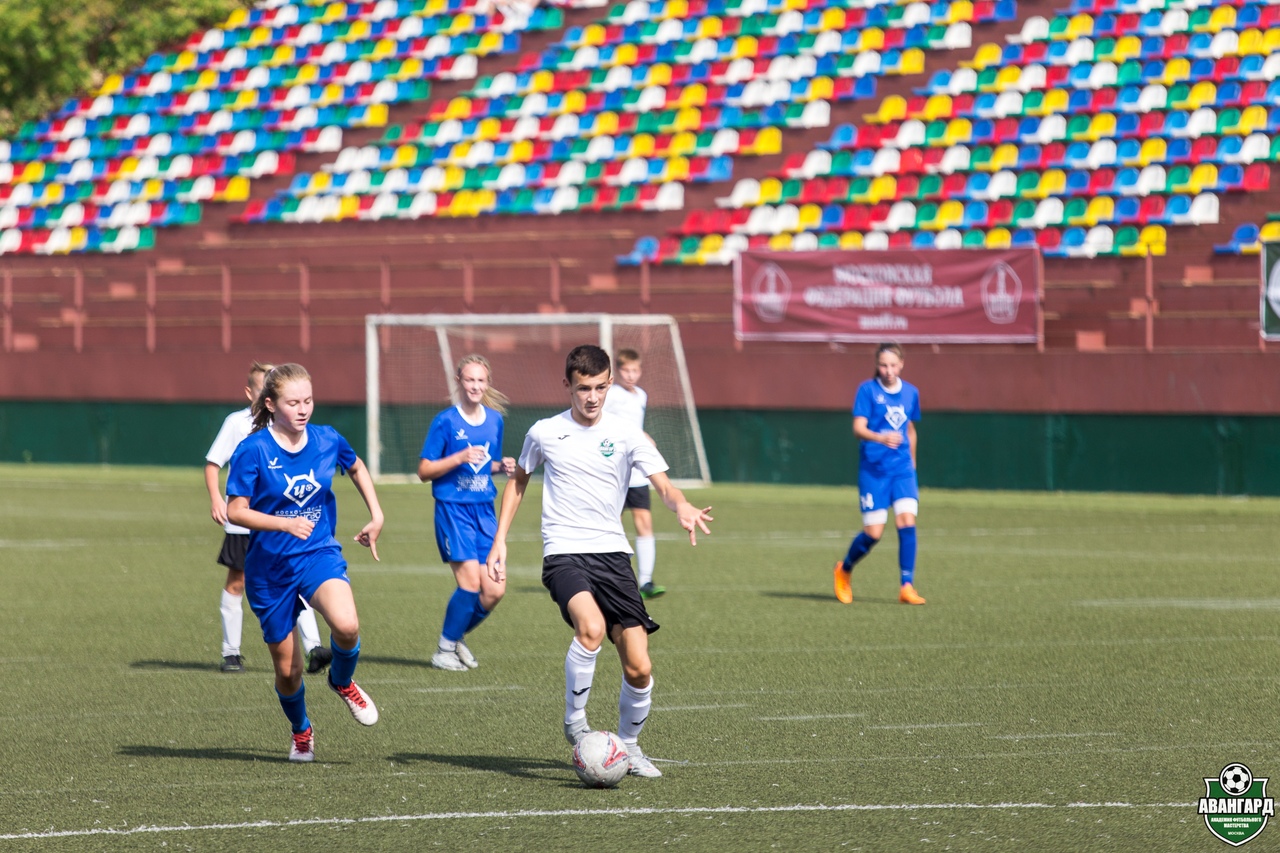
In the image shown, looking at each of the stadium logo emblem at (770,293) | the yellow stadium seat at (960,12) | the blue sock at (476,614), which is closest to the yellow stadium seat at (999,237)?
the stadium logo emblem at (770,293)

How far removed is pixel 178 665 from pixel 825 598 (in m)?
5.06

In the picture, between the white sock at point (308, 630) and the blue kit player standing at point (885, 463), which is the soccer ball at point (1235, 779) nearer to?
the white sock at point (308, 630)

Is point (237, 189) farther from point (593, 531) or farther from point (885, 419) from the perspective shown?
point (593, 531)

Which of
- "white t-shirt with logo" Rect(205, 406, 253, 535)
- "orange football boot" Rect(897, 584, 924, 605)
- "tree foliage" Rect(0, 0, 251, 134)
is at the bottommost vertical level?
"orange football boot" Rect(897, 584, 924, 605)

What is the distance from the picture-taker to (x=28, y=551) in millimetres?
16578

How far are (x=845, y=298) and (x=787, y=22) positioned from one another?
7703 millimetres

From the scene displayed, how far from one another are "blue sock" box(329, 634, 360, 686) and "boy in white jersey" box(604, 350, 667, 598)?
5679mm

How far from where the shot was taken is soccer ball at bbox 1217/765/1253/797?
6.53 meters

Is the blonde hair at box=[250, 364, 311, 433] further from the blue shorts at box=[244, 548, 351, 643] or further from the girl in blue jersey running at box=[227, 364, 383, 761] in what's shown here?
the blue shorts at box=[244, 548, 351, 643]

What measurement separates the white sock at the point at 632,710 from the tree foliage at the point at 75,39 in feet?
109

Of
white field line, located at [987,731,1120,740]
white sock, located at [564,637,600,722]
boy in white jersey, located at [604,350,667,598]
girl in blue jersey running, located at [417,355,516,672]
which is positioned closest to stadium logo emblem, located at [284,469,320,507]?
white sock, located at [564,637,600,722]

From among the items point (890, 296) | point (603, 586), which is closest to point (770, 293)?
point (890, 296)

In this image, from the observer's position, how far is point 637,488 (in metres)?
13.8

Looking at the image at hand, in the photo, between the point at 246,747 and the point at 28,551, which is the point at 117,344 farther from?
the point at 246,747
